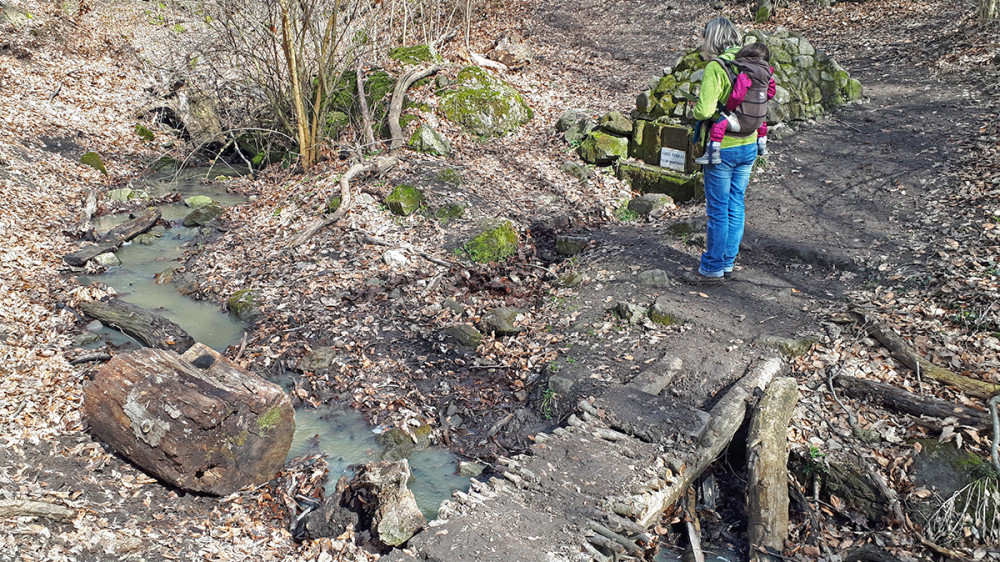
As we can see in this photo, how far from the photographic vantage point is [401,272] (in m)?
7.34

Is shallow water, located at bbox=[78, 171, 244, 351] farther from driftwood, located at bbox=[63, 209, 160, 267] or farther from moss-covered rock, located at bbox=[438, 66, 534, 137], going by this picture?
moss-covered rock, located at bbox=[438, 66, 534, 137]

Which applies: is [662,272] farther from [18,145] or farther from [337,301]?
[18,145]

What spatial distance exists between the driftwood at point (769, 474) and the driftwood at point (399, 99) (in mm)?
7050

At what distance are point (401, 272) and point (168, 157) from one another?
A: 289 inches

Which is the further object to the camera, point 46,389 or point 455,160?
point 455,160

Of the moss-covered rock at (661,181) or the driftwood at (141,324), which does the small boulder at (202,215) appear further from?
the moss-covered rock at (661,181)

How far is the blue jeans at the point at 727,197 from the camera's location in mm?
5309

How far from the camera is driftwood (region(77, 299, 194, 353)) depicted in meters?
6.09

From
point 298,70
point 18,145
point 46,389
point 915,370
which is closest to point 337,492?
point 46,389

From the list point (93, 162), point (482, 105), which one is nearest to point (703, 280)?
point (482, 105)

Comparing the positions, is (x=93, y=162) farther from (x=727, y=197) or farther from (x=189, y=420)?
(x=727, y=197)

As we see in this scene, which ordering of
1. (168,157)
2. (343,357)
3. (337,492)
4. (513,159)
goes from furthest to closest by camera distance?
(168,157) < (513,159) < (343,357) < (337,492)

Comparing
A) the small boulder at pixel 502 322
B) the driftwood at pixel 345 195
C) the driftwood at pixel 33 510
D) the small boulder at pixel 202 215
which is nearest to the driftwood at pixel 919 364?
the small boulder at pixel 502 322

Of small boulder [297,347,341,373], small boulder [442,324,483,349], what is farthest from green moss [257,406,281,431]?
small boulder [442,324,483,349]
